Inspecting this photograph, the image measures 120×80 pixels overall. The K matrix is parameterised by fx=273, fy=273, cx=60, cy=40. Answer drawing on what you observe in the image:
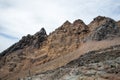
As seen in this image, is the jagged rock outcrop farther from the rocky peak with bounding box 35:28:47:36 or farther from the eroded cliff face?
the rocky peak with bounding box 35:28:47:36

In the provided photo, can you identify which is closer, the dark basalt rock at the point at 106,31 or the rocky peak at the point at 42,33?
the dark basalt rock at the point at 106,31

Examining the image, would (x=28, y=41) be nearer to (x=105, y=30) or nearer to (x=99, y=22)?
(x=99, y=22)

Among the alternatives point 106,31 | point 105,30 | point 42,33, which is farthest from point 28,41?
point 106,31

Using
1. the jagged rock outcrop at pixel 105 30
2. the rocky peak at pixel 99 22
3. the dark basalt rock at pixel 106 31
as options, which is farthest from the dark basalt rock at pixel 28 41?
the dark basalt rock at pixel 106 31

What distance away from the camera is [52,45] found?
360 feet

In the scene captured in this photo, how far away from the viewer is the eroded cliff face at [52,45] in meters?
101

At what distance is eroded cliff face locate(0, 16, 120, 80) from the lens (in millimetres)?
101250

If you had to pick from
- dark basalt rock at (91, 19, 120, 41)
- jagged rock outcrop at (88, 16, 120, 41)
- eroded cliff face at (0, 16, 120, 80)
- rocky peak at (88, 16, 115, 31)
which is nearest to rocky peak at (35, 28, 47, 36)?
eroded cliff face at (0, 16, 120, 80)

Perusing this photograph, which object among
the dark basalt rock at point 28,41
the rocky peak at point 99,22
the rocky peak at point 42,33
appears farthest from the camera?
the rocky peak at point 42,33

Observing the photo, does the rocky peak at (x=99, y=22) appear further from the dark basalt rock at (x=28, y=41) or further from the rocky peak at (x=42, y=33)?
the dark basalt rock at (x=28, y=41)

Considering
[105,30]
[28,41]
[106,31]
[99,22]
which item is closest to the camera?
[106,31]

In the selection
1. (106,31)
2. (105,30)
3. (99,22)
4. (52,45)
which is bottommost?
(52,45)

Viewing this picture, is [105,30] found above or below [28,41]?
below

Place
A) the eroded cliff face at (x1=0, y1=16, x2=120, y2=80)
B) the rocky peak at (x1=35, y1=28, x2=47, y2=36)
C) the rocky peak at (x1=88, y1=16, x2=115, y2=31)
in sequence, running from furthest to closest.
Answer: the rocky peak at (x1=35, y1=28, x2=47, y2=36)
the rocky peak at (x1=88, y1=16, x2=115, y2=31)
the eroded cliff face at (x1=0, y1=16, x2=120, y2=80)
